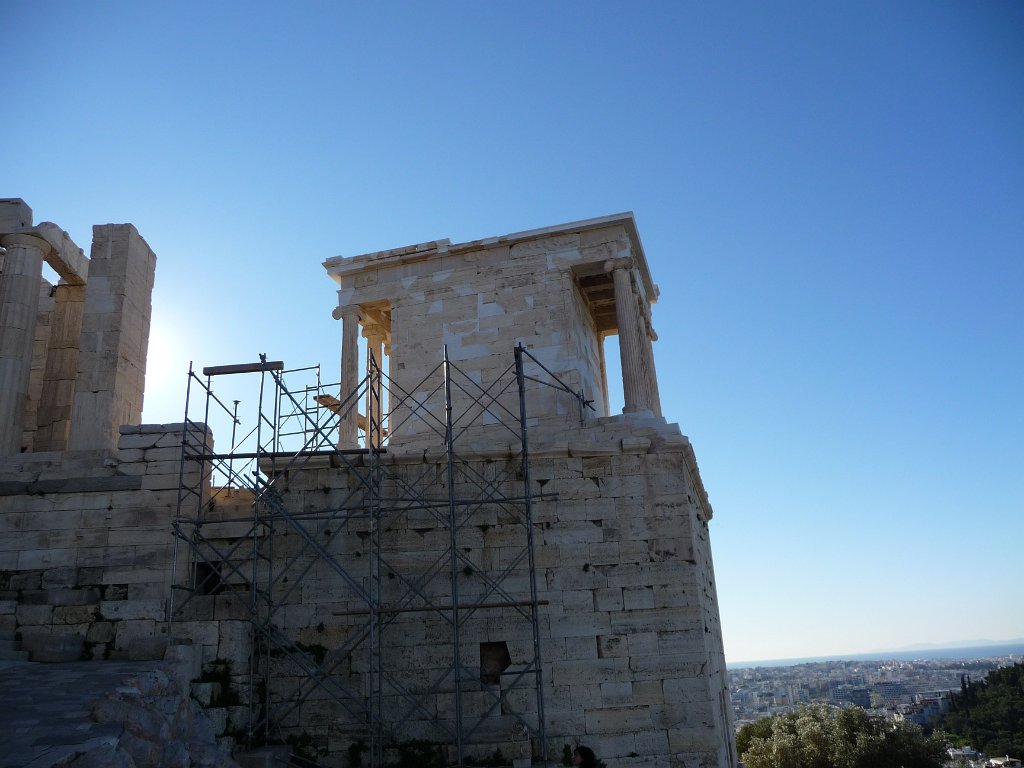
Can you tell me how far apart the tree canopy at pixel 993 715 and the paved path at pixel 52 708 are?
45489 millimetres

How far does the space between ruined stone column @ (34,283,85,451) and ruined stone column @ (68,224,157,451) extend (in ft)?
7.88

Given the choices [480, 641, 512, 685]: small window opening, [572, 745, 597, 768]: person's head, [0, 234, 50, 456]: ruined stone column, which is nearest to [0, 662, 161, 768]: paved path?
[480, 641, 512, 685]: small window opening

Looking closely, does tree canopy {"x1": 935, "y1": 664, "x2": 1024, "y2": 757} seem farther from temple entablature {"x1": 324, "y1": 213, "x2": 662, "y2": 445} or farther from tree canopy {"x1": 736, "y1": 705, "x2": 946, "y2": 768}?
temple entablature {"x1": 324, "y1": 213, "x2": 662, "y2": 445}

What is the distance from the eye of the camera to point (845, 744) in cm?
2539

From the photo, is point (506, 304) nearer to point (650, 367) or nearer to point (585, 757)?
point (650, 367)

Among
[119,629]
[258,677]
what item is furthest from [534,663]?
[119,629]

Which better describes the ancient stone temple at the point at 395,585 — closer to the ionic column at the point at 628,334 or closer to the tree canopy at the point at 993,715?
the ionic column at the point at 628,334

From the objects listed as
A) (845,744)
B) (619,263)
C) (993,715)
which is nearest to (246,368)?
(619,263)

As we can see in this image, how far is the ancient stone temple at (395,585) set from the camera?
9719 mm

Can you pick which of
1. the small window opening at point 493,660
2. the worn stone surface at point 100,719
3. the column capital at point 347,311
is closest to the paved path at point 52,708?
the worn stone surface at point 100,719

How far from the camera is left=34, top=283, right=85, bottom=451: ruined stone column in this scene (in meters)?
17.1

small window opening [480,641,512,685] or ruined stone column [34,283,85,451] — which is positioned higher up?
A: ruined stone column [34,283,85,451]

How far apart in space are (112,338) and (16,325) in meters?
1.73

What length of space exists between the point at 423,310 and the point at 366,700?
745 centimetres
